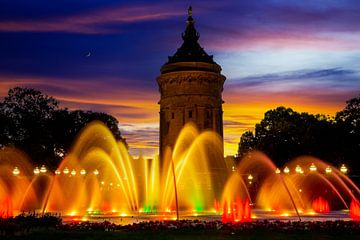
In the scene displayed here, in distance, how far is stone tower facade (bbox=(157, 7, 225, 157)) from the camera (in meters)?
62.1

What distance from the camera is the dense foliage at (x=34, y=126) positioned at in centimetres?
6406

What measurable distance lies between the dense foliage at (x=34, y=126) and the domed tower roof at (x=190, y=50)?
17997 mm

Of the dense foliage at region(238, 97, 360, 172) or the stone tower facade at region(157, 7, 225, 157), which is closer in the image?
the stone tower facade at region(157, 7, 225, 157)

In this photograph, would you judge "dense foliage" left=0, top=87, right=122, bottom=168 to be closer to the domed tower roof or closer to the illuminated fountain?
the illuminated fountain

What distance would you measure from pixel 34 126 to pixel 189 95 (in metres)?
19.8

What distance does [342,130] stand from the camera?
2665 inches

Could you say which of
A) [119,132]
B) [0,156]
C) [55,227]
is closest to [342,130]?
[119,132]

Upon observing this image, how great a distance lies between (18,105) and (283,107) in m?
45.5

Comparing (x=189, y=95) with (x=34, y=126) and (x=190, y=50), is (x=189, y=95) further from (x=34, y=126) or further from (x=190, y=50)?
(x=34, y=126)

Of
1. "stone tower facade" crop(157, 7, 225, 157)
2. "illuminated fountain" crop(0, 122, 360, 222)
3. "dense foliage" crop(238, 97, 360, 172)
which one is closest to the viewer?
"illuminated fountain" crop(0, 122, 360, 222)

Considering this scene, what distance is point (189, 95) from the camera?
62.1 meters

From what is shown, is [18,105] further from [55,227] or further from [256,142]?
[55,227]

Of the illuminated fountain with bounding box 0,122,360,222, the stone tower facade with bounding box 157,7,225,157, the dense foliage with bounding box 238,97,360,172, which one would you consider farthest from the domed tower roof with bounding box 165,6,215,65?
the dense foliage with bounding box 238,97,360,172

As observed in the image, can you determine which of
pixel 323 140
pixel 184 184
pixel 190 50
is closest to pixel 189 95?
pixel 190 50
